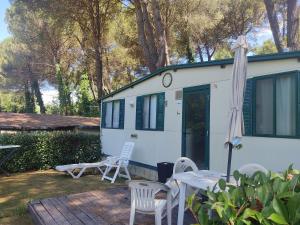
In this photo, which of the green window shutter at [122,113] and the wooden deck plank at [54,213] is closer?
A: the wooden deck plank at [54,213]

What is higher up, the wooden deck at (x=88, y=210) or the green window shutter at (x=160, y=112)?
the green window shutter at (x=160, y=112)

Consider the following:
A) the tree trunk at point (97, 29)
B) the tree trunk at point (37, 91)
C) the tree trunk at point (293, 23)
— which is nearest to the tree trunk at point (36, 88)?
the tree trunk at point (37, 91)

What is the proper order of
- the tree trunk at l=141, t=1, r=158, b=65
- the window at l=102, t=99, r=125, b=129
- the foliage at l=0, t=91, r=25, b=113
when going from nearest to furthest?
the window at l=102, t=99, r=125, b=129 < the tree trunk at l=141, t=1, r=158, b=65 < the foliage at l=0, t=91, r=25, b=113

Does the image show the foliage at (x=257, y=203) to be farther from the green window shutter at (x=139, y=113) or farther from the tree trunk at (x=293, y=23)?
the tree trunk at (x=293, y=23)

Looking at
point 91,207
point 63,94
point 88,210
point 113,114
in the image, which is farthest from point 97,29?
point 88,210

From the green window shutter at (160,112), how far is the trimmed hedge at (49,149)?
4.36 m

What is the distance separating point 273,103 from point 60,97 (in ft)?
62.3

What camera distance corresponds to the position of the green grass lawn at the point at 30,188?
234 inches

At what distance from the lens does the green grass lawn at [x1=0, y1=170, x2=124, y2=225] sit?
19.5 feet

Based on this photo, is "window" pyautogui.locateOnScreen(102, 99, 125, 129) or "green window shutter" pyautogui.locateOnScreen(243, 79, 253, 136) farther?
"window" pyautogui.locateOnScreen(102, 99, 125, 129)

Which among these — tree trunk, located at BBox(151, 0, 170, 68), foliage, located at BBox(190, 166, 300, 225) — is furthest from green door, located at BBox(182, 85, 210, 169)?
foliage, located at BBox(190, 166, 300, 225)

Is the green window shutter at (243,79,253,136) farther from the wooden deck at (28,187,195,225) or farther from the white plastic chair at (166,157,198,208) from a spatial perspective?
the wooden deck at (28,187,195,225)

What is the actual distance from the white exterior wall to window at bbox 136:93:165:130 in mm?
144

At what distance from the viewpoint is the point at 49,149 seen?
11711 millimetres
